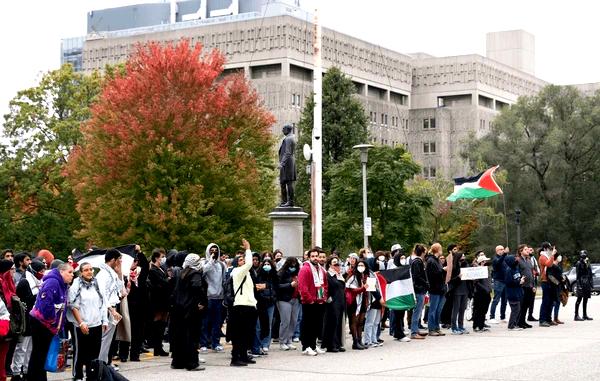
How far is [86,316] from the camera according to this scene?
575 inches

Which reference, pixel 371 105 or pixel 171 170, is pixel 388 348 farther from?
pixel 371 105

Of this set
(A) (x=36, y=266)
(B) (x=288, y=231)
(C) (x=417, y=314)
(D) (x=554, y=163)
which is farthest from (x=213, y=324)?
(D) (x=554, y=163)

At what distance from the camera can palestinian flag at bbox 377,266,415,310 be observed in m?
22.3

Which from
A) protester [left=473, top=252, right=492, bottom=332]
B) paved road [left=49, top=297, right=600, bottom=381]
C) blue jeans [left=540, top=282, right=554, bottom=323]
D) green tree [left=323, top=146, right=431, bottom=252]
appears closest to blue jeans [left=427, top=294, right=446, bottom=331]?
paved road [left=49, top=297, right=600, bottom=381]

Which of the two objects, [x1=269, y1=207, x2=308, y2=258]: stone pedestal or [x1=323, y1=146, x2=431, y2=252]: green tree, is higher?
[x1=323, y1=146, x2=431, y2=252]: green tree

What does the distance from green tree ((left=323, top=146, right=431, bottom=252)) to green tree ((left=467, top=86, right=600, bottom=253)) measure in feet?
72.8

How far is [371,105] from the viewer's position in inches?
4370

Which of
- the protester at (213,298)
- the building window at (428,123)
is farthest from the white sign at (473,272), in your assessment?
the building window at (428,123)

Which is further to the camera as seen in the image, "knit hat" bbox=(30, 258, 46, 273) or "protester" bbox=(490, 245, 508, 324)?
"protester" bbox=(490, 245, 508, 324)

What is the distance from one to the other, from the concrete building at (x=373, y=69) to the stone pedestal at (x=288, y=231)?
52.3m

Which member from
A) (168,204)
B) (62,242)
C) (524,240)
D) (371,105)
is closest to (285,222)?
(168,204)

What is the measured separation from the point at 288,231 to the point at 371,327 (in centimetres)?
677

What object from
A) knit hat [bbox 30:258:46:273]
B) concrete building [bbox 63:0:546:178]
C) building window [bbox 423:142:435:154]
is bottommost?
knit hat [bbox 30:258:46:273]

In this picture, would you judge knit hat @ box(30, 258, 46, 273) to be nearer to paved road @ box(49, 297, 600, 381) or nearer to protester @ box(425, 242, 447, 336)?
paved road @ box(49, 297, 600, 381)
